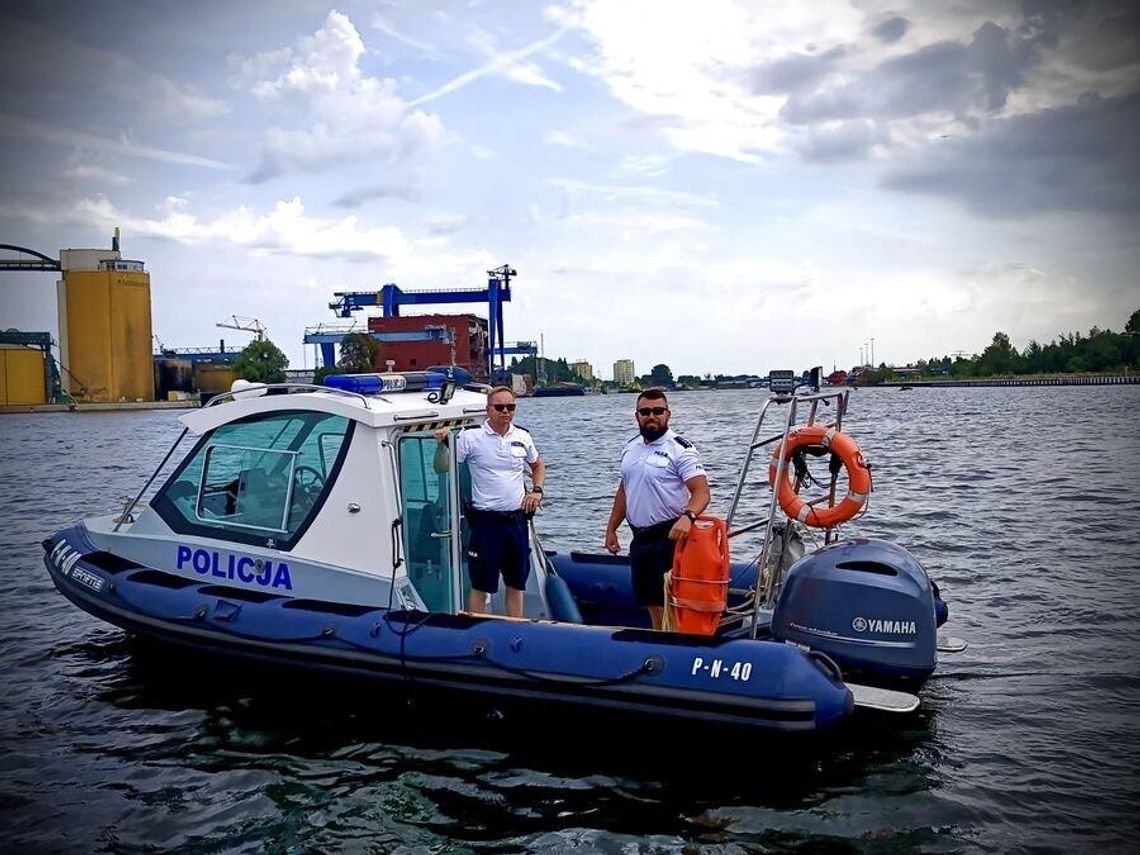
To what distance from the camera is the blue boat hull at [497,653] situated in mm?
5176

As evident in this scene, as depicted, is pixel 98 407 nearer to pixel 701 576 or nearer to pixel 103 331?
pixel 103 331

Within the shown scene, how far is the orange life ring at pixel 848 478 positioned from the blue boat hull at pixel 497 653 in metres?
1.02

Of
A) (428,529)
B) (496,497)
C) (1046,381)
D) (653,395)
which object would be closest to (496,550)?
(496,497)

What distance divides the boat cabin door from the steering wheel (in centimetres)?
63

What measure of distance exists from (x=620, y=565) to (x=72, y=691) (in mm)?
4236

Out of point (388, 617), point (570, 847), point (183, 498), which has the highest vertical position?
point (183, 498)

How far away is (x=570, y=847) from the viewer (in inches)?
191

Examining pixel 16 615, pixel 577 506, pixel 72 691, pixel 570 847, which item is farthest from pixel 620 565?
pixel 577 506

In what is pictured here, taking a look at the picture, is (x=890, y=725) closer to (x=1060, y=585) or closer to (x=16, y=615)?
(x=1060, y=585)

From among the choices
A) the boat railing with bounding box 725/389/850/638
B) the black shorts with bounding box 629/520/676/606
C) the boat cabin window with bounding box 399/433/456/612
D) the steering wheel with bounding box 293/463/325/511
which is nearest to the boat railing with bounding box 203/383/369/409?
the steering wheel with bounding box 293/463/325/511

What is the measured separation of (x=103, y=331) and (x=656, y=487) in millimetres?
95864

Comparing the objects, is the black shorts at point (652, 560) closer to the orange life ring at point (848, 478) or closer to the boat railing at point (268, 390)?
the orange life ring at point (848, 478)

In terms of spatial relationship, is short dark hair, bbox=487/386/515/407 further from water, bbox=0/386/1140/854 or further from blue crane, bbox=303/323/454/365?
blue crane, bbox=303/323/454/365

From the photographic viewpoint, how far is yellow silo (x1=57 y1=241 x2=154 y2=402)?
90.6m
